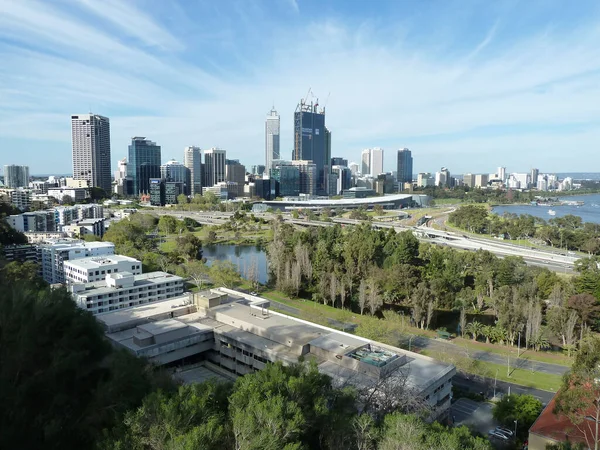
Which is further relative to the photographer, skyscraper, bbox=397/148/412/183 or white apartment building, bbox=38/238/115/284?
skyscraper, bbox=397/148/412/183

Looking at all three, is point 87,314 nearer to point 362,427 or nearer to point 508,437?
point 362,427

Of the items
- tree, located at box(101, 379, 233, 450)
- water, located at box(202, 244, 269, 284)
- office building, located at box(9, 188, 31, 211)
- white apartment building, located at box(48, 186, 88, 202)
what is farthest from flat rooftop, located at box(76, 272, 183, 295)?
white apartment building, located at box(48, 186, 88, 202)

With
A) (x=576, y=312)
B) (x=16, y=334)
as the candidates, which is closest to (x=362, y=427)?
(x=16, y=334)

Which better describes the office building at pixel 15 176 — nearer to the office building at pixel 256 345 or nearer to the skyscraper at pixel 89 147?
the skyscraper at pixel 89 147

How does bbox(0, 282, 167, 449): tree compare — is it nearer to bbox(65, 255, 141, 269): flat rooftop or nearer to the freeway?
bbox(65, 255, 141, 269): flat rooftop

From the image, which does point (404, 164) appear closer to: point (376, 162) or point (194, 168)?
point (376, 162)

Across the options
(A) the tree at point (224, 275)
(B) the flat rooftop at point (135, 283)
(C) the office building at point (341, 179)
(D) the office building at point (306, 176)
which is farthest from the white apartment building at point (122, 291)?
(C) the office building at point (341, 179)
